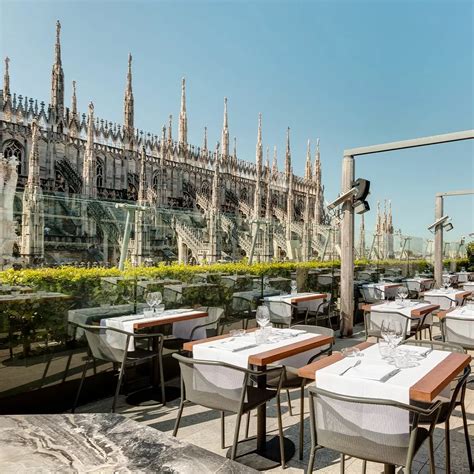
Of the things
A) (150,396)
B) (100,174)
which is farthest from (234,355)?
(100,174)

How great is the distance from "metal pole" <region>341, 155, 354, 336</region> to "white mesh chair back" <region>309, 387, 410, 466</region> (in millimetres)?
5008

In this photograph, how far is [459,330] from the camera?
5109mm

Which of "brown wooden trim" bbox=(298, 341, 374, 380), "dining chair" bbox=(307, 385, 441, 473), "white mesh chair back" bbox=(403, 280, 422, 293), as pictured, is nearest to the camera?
"dining chair" bbox=(307, 385, 441, 473)

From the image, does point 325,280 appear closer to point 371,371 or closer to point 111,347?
point 111,347

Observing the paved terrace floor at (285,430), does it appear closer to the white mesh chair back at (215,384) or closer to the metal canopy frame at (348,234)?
the white mesh chair back at (215,384)

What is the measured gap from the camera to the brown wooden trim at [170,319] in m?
4.27

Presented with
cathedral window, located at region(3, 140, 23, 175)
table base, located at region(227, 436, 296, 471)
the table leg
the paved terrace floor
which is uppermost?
cathedral window, located at region(3, 140, 23, 175)

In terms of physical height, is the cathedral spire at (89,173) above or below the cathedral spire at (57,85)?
below

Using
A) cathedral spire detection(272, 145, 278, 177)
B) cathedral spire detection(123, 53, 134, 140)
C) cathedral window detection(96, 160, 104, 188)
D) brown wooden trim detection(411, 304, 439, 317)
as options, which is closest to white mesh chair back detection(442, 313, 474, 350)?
brown wooden trim detection(411, 304, 439, 317)

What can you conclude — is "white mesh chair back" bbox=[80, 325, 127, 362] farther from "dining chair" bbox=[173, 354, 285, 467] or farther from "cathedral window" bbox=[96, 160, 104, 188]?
"cathedral window" bbox=[96, 160, 104, 188]

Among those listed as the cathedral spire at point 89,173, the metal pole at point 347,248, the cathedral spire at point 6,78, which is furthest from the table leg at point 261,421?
the cathedral spire at point 6,78

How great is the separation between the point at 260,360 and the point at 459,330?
3.45 m

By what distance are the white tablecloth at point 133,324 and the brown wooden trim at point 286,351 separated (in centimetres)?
170

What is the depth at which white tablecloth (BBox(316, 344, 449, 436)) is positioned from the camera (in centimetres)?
217
